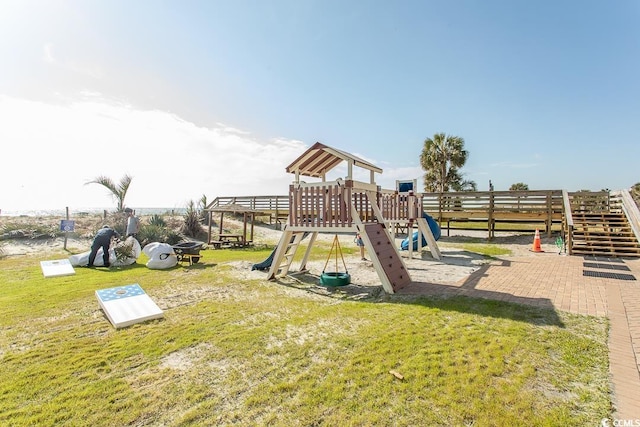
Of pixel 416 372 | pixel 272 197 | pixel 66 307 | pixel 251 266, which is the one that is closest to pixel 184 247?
pixel 251 266

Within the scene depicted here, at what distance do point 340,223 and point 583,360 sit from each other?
4881mm

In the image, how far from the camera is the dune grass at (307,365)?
2.82m

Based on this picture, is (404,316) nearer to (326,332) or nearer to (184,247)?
(326,332)

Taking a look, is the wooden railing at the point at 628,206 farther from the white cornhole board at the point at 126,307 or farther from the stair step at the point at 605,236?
the white cornhole board at the point at 126,307

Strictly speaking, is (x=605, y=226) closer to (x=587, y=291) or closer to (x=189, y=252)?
(x=587, y=291)

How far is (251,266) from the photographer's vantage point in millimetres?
10562

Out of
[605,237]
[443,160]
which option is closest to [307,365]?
[605,237]

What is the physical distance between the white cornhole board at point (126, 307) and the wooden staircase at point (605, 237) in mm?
13318

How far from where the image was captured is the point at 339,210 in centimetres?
761

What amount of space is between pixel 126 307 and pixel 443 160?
31.7 m

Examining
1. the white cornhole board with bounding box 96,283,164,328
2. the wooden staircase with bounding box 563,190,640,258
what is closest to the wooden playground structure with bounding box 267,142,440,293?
the white cornhole board with bounding box 96,283,164,328

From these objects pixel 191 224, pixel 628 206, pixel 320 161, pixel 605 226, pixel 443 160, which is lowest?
pixel 191 224

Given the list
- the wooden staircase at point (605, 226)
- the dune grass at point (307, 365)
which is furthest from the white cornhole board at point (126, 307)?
the wooden staircase at point (605, 226)

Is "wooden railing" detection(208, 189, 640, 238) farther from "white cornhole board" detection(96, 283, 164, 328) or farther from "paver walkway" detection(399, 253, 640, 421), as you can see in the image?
"white cornhole board" detection(96, 283, 164, 328)
